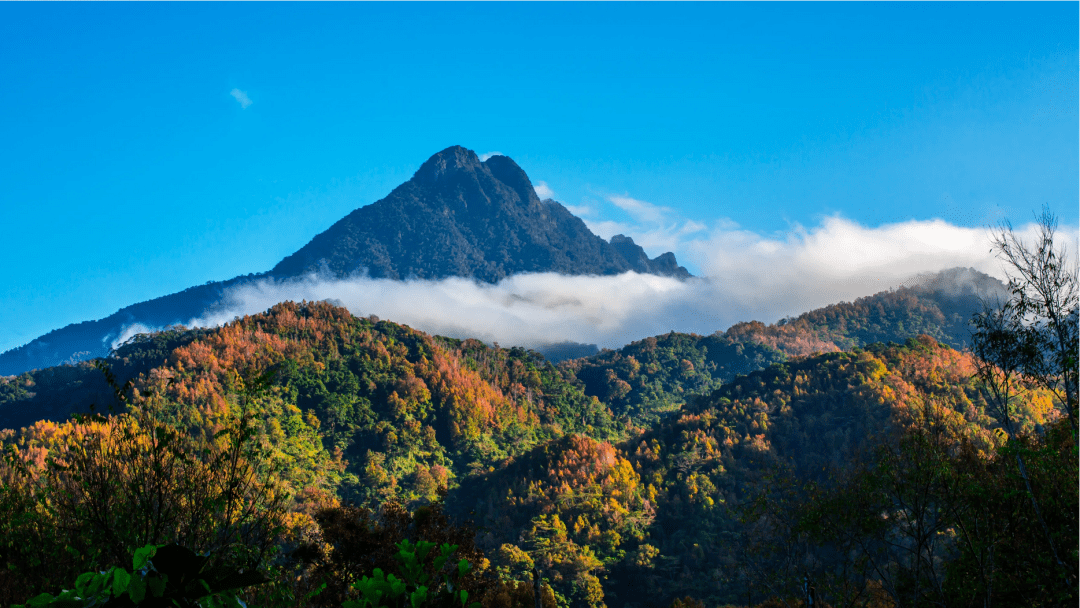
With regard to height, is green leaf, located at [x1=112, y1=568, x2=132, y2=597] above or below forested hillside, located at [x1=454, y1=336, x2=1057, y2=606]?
above

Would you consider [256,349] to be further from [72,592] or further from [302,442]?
[72,592]

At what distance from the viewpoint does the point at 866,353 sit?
237 feet

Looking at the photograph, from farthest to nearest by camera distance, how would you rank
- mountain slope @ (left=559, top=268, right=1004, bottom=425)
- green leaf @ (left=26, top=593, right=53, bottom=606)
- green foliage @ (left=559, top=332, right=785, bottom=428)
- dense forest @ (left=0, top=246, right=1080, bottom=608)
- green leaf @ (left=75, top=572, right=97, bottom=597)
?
1. mountain slope @ (left=559, top=268, right=1004, bottom=425)
2. green foliage @ (left=559, top=332, right=785, bottom=428)
3. dense forest @ (left=0, top=246, right=1080, bottom=608)
4. green leaf @ (left=75, top=572, right=97, bottom=597)
5. green leaf @ (left=26, top=593, right=53, bottom=606)

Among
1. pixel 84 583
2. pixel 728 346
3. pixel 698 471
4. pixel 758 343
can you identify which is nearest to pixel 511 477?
pixel 698 471

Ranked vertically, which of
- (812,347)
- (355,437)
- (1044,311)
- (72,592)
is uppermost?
(72,592)

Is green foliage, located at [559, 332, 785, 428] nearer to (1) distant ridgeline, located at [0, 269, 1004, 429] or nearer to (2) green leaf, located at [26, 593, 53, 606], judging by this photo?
(1) distant ridgeline, located at [0, 269, 1004, 429]

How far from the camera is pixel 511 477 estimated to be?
189 ft

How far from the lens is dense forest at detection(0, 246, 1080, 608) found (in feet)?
25.4

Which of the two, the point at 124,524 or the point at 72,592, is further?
the point at 124,524

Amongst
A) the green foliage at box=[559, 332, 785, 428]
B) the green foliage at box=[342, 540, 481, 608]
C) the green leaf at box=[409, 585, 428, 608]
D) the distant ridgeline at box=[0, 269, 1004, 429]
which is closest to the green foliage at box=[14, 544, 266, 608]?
the green foliage at box=[342, 540, 481, 608]

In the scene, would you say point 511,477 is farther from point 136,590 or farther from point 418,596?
point 136,590

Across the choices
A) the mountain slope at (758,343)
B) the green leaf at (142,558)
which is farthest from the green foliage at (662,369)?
the green leaf at (142,558)

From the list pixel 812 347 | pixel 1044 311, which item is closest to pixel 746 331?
pixel 812 347

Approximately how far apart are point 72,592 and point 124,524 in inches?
286
